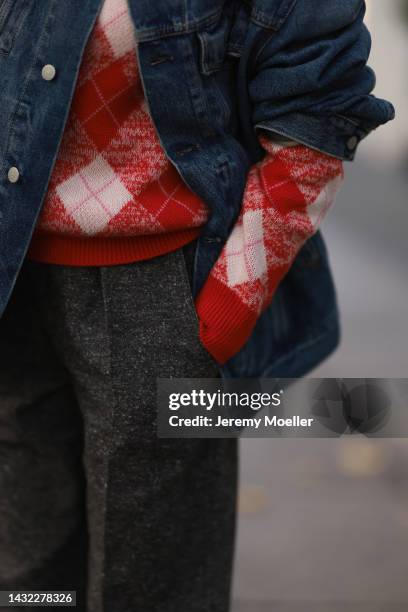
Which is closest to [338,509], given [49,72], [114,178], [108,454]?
[108,454]

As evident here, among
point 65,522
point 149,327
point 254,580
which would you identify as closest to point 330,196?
point 149,327

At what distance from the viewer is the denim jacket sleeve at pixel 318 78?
4.25 feet

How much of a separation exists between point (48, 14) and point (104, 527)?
30.8 inches

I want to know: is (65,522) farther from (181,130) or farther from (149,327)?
(181,130)

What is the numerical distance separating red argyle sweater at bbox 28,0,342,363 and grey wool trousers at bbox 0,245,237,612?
0.13 feet

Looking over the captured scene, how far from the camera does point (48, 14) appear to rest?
4.28 feet

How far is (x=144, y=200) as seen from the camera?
135 centimetres

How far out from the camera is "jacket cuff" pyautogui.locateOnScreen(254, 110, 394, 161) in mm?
1331

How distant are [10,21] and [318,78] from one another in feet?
1.45

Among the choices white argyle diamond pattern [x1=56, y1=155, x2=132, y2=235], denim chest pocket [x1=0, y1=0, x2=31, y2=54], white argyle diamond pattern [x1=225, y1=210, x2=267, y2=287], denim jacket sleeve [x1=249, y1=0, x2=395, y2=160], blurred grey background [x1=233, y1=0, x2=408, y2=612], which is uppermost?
denim chest pocket [x1=0, y1=0, x2=31, y2=54]

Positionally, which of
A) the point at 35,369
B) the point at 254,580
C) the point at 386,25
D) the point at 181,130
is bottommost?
the point at 254,580

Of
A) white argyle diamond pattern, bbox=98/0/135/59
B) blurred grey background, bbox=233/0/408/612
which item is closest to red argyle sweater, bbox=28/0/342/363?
white argyle diamond pattern, bbox=98/0/135/59

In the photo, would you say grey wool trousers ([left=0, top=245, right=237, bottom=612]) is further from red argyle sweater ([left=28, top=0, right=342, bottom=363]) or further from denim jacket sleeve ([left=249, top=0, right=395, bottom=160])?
denim jacket sleeve ([left=249, top=0, right=395, bottom=160])

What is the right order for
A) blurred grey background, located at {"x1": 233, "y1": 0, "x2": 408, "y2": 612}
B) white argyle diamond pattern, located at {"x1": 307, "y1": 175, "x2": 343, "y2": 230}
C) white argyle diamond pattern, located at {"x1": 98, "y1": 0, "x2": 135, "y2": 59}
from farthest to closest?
blurred grey background, located at {"x1": 233, "y1": 0, "x2": 408, "y2": 612}, white argyle diamond pattern, located at {"x1": 307, "y1": 175, "x2": 343, "y2": 230}, white argyle diamond pattern, located at {"x1": 98, "y1": 0, "x2": 135, "y2": 59}
